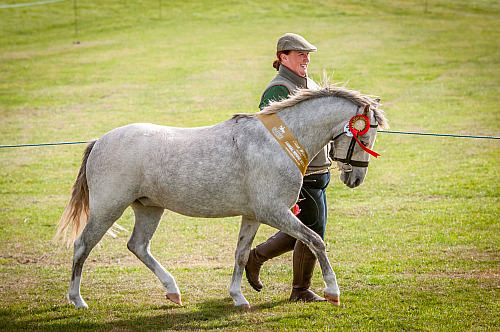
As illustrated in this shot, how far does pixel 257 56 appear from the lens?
27359 millimetres

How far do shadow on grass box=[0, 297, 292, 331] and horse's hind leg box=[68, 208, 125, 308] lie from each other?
5.0 inches

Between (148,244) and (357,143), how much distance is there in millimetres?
2396

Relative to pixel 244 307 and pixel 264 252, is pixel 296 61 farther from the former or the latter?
pixel 244 307

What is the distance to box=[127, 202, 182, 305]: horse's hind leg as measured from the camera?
5.86 meters

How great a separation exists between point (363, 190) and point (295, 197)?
688 centimetres

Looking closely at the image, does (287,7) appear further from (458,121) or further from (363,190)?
(363,190)

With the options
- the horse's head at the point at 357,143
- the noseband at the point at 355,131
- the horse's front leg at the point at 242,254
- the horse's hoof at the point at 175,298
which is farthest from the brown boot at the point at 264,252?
the noseband at the point at 355,131

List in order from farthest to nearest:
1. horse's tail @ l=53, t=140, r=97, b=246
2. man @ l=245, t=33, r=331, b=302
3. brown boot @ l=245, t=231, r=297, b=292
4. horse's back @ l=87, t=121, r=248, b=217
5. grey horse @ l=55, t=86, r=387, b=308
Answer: brown boot @ l=245, t=231, r=297, b=292 < horse's tail @ l=53, t=140, r=97, b=246 < man @ l=245, t=33, r=331, b=302 < horse's back @ l=87, t=121, r=248, b=217 < grey horse @ l=55, t=86, r=387, b=308

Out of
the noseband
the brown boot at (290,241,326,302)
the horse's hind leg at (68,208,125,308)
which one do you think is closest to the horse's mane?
the noseband

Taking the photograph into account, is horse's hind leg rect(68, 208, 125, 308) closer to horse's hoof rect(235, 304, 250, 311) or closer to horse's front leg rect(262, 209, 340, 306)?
horse's hoof rect(235, 304, 250, 311)

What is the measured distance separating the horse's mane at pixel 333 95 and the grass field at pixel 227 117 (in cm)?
187

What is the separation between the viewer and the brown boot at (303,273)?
5867mm

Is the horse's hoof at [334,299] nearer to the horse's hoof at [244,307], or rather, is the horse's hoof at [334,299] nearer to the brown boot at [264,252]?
the horse's hoof at [244,307]

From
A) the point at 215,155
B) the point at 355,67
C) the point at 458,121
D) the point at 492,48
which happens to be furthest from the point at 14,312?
the point at 492,48
